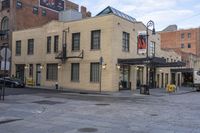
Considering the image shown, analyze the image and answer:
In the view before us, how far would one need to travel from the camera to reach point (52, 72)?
A: 40.6m

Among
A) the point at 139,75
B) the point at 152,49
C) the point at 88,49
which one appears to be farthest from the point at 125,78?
the point at 152,49

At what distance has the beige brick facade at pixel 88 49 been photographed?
112 ft

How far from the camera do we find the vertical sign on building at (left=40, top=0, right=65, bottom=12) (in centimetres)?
5309

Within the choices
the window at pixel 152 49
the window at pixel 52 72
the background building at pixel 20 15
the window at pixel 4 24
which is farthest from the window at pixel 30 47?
the window at pixel 152 49

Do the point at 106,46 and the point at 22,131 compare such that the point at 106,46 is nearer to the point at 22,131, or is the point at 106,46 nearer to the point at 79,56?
the point at 79,56

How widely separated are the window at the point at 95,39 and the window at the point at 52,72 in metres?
6.89

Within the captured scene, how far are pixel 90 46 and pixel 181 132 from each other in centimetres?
2701

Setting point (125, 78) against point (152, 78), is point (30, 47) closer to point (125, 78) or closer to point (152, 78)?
point (125, 78)

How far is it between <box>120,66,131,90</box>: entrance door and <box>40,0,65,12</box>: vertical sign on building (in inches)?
909

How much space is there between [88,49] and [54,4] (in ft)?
70.8

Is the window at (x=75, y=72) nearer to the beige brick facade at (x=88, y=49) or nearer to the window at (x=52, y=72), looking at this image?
the beige brick facade at (x=88, y=49)

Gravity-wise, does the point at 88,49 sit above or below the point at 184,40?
below

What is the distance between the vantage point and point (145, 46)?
32.0 meters

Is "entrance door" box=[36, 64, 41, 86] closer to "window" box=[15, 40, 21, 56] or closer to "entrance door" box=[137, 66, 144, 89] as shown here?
"window" box=[15, 40, 21, 56]
